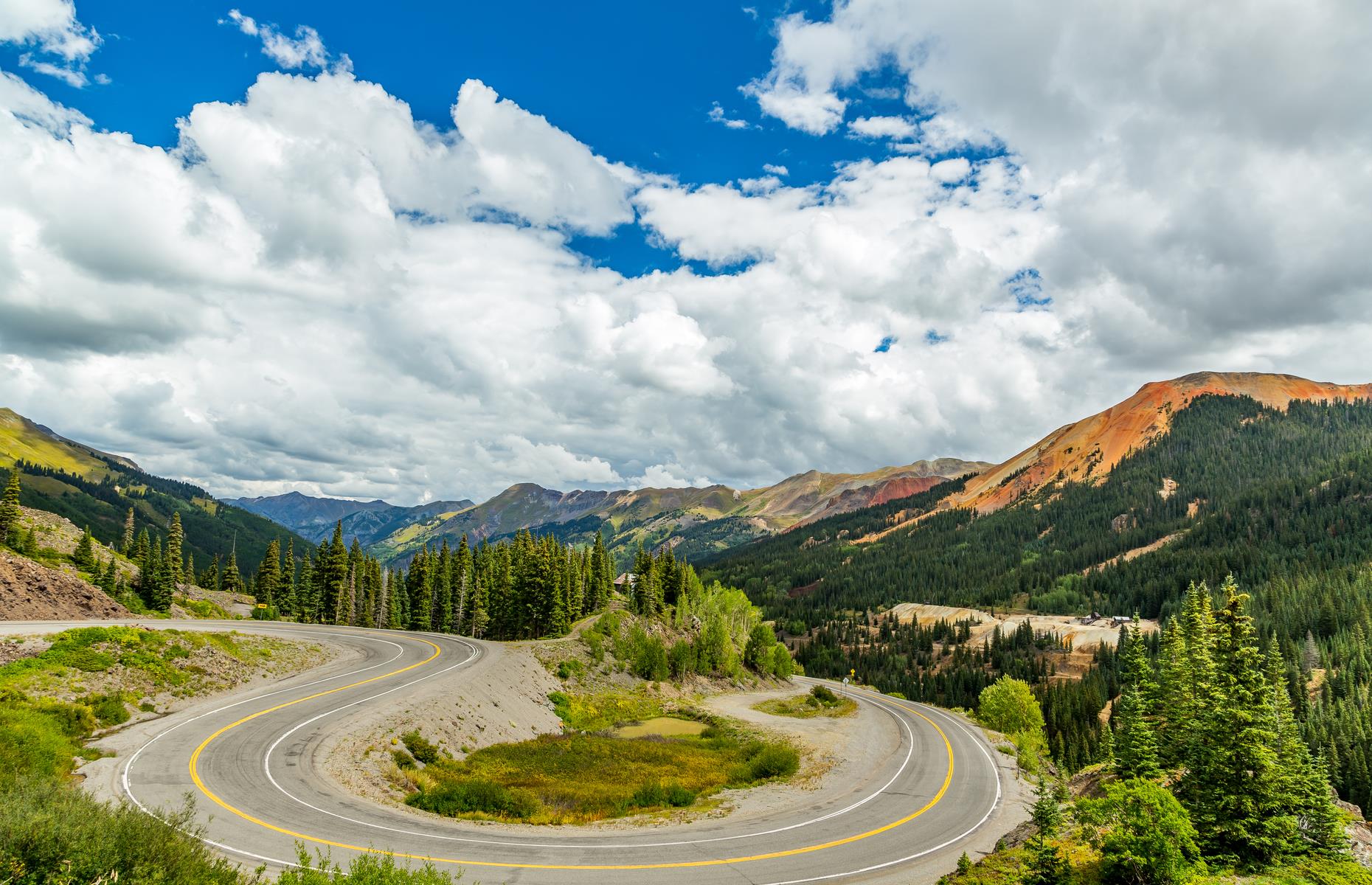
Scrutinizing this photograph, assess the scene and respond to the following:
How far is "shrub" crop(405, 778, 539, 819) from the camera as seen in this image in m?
34.5

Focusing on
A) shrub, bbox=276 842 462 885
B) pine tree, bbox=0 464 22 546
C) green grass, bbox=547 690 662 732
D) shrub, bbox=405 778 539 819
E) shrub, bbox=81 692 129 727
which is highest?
pine tree, bbox=0 464 22 546

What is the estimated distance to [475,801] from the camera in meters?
35.9

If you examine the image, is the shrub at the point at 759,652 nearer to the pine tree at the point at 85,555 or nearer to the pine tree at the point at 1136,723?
the pine tree at the point at 1136,723

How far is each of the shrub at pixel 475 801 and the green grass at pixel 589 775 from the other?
47 mm

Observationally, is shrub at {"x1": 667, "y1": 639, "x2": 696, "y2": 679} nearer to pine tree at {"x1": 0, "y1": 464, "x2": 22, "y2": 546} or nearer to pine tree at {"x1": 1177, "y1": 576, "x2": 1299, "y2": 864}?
pine tree at {"x1": 1177, "y1": 576, "x2": 1299, "y2": 864}

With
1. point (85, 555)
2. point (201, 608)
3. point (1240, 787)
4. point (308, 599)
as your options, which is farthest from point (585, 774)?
point (85, 555)

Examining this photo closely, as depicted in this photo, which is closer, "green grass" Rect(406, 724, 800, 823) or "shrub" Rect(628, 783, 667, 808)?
"green grass" Rect(406, 724, 800, 823)

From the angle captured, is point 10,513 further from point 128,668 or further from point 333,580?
point 128,668

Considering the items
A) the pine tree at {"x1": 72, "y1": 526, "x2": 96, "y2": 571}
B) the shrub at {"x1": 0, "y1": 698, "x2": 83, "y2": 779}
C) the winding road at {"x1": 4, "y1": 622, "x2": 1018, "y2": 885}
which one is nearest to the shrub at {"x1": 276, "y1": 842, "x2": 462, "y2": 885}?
the winding road at {"x1": 4, "y1": 622, "x2": 1018, "y2": 885}

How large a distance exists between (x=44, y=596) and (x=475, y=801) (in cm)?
6063

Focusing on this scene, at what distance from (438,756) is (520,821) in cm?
1566

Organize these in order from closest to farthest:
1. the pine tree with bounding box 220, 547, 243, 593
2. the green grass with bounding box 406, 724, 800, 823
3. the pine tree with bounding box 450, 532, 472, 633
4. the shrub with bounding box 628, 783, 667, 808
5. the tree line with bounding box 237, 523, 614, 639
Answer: the green grass with bounding box 406, 724, 800, 823 < the shrub with bounding box 628, 783, 667, 808 < the tree line with bounding box 237, 523, 614, 639 < the pine tree with bounding box 450, 532, 472, 633 < the pine tree with bounding box 220, 547, 243, 593

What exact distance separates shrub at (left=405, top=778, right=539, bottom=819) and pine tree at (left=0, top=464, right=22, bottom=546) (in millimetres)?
91349

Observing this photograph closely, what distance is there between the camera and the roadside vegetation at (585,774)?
3644cm
